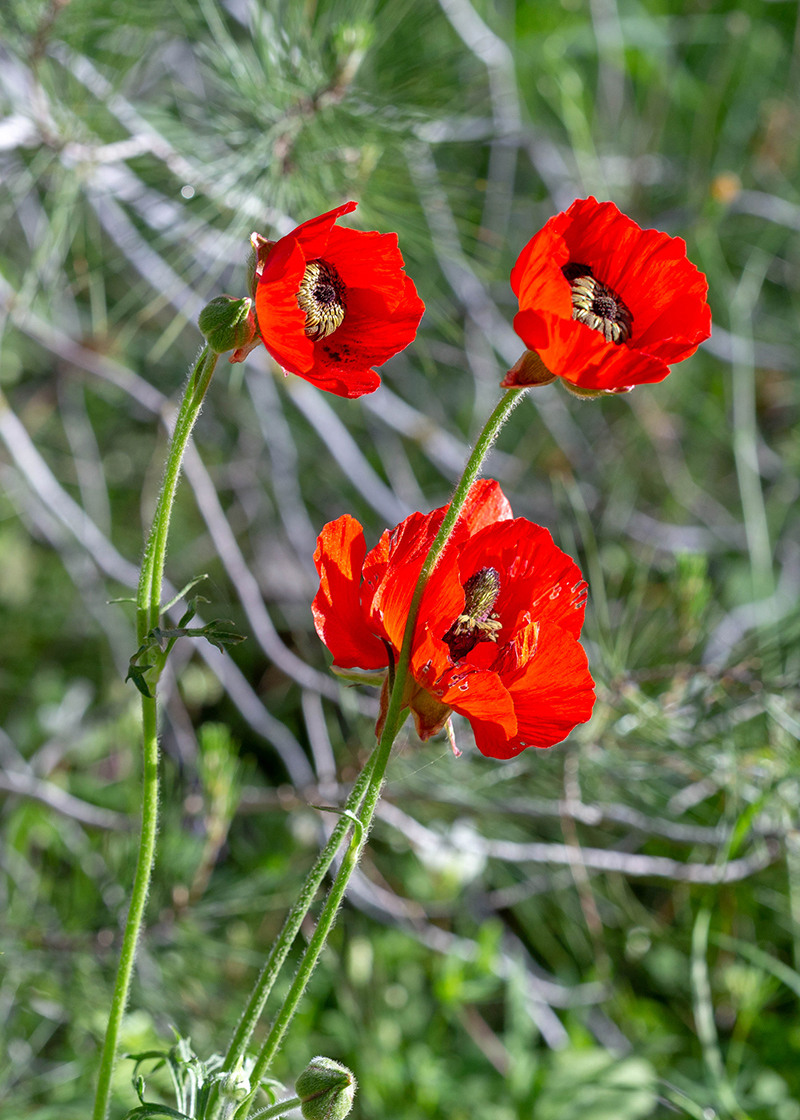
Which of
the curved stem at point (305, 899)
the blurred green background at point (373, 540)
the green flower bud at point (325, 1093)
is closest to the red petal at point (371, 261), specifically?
the curved stem at point (305, 899)

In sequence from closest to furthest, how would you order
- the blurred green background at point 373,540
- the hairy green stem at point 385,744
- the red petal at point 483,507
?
the hairy green stem at point 385,744 → the red petal at point 483,507 → the blurred green background at point 373,540

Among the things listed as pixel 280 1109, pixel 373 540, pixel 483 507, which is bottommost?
pixel 280 1109

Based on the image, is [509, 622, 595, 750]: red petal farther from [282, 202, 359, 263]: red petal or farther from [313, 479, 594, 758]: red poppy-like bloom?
[282, 202, 359, 263]: red petal

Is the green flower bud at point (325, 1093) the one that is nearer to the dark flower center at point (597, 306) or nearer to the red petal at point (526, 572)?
the red petal at point (526, 572)

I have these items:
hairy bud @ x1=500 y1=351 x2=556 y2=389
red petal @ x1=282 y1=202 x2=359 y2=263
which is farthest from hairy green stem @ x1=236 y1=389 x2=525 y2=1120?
red petal @ x1=282 y1=202 x2=359 y2=263

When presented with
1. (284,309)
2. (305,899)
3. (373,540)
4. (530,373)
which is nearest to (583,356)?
(530,373)

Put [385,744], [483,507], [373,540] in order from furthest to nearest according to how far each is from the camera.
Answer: [373,540] → [483,507] → [385,744]

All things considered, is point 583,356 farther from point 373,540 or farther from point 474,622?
point 373,540

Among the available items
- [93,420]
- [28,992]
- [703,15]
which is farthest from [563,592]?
[703,15]
